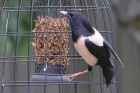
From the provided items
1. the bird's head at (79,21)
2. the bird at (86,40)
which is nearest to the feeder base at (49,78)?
the bird at (86,40)

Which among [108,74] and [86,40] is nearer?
[86,40]

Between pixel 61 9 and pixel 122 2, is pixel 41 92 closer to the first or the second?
pixel 122 2

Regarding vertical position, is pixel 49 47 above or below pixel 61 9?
below

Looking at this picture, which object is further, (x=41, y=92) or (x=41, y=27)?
(x=41, y=92)

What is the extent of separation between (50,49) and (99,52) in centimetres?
44

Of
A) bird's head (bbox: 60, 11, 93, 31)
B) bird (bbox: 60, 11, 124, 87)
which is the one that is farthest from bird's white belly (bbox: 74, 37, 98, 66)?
bird's head (bbox: 60, 11, 93, 31)

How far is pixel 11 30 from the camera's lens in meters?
4.07

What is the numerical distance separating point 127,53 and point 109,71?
2.92m

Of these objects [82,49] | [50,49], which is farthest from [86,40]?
[50,49]

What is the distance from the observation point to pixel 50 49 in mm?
3547

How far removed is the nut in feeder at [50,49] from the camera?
3.50 m

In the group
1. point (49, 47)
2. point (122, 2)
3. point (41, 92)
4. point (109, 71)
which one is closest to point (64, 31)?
point (49, 47)

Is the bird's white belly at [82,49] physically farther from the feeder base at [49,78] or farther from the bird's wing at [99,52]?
the feeder base at [49,78]

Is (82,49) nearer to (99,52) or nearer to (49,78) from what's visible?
(99,52)
